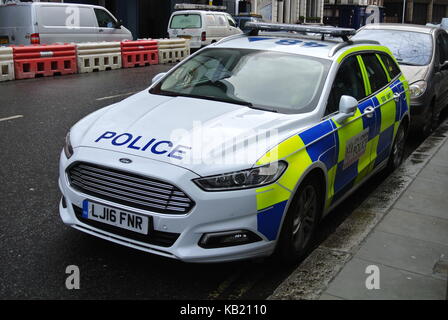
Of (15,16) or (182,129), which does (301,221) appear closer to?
(182,129)

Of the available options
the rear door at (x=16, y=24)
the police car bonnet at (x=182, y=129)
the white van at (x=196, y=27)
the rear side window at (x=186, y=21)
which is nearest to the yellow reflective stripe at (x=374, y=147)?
the police car bonnet at (x=182, y=129)

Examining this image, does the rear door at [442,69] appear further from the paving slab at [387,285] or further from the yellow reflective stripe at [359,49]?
the paving slab at [387,285]

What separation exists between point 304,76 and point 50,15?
46.9ft

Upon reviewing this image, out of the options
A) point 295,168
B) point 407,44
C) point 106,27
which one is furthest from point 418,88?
point 106,27

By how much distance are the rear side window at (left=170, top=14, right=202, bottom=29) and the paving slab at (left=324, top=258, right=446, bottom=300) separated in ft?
71.4

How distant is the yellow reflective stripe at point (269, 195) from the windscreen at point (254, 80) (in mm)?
995

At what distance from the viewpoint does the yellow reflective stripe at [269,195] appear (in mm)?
3820

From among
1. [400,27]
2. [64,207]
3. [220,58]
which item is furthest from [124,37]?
[64,207]

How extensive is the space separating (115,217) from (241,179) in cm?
88

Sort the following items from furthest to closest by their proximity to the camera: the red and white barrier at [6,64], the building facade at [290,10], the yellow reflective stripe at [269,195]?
the building facade at [290,10], the red and white barrier at [6,64], the yellow reflective stripe at [269,195]

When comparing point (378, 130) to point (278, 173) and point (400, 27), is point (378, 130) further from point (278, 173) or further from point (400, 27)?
point (400, 27)

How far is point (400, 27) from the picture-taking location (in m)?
10.5

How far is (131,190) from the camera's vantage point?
12.6 ft

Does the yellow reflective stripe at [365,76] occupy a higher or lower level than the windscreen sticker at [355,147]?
higher
